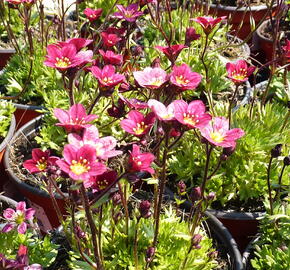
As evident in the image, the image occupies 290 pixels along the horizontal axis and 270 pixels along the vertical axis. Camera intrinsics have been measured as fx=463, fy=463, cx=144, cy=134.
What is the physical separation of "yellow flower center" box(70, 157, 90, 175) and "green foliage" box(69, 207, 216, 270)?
52cm

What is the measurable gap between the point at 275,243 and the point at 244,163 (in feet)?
1.24

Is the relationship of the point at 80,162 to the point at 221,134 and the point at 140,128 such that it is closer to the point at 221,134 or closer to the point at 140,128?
the point at 140,128

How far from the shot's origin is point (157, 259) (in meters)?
1.44

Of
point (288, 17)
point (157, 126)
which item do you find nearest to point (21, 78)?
point (157, 126)

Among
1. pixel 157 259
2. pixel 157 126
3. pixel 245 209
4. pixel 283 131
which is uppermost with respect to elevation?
pixel 157 126

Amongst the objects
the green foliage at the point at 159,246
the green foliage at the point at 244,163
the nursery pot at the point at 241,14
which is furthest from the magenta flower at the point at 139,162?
the nursery pot at the point at 241,14

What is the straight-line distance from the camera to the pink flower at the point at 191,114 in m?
1.03

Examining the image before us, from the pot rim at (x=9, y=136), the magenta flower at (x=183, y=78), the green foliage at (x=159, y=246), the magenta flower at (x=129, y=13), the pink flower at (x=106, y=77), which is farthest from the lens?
the pot rim at (x=9, y=136)

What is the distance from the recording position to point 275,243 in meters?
→ 1.55

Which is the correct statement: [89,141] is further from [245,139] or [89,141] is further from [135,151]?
[245,139]

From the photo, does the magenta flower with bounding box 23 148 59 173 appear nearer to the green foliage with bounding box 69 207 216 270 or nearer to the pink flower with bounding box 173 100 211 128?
the green foliage with bounding box 69 207 216 270

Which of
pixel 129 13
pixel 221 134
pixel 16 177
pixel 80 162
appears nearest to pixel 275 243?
pixel 221 134

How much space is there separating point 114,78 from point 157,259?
58 cm

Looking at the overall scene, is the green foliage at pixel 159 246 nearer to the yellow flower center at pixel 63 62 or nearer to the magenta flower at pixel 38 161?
the magenta flower at pixel 38 161
